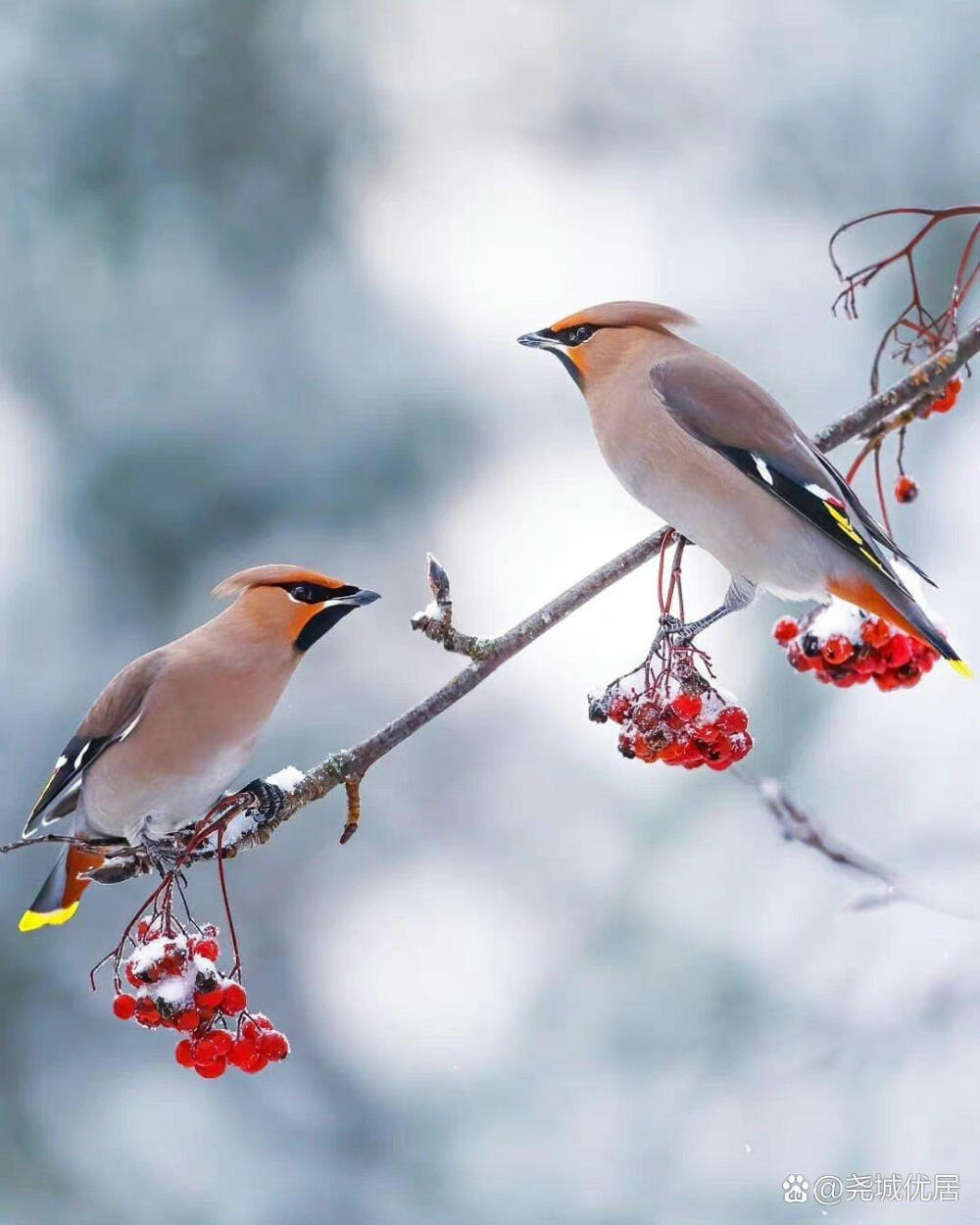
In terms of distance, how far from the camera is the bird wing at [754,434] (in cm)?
231

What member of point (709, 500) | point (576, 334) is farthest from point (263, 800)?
point (576, 334)

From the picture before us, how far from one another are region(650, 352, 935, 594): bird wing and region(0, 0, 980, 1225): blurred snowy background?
159 centimetres

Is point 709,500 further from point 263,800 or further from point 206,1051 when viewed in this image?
point 206,1051

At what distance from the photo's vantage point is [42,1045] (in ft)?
21.5

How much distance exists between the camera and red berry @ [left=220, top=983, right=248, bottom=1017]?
6.81 feet

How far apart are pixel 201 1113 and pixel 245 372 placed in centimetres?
415

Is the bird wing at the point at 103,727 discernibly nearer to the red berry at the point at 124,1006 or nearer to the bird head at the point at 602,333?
the red berry at the point at 124,1006

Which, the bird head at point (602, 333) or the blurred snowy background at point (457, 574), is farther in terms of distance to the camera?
the blurred snowy background at point (457, 574)

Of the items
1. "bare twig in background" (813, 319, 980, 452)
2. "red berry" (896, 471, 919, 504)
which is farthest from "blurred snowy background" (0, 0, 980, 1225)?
"bare twig in background" (813, 319, 980, 452)

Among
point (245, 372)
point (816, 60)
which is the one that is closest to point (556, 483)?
point (245, 372)

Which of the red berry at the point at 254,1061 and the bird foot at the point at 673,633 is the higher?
the bird foot at the point at 673,633

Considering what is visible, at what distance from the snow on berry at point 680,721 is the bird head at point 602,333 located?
59 cm

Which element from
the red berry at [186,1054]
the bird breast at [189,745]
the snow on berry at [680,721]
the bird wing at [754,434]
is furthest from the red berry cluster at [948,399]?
the red berry at [186,1054]

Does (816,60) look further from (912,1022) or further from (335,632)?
(912,1022)
